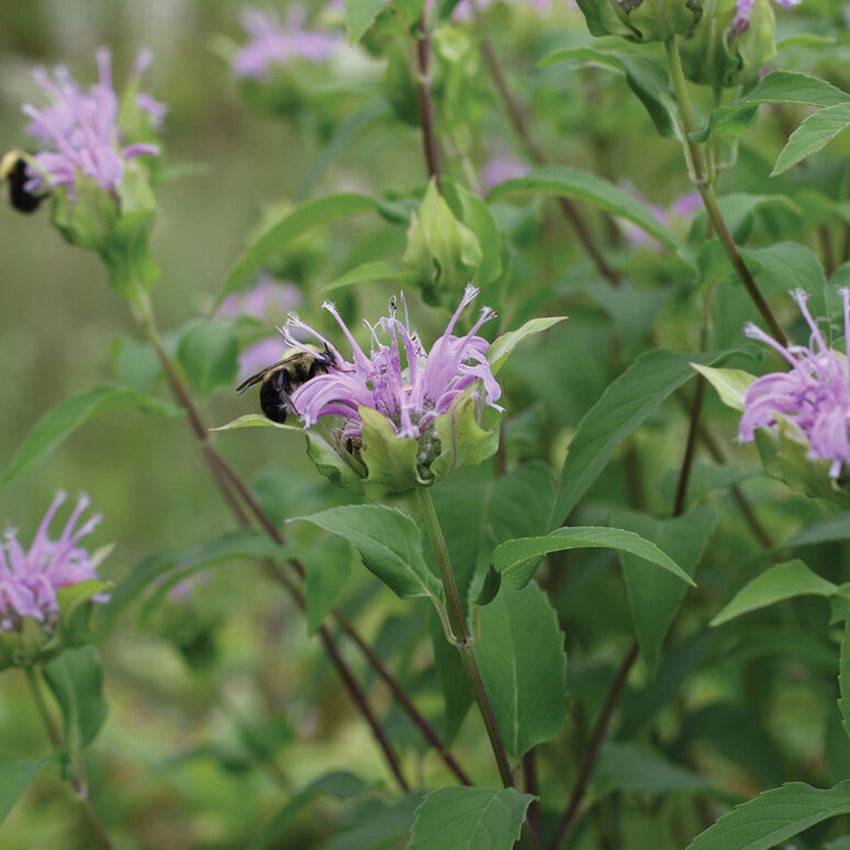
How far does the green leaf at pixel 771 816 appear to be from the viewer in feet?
1.77

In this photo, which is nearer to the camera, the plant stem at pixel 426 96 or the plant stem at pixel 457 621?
the plant stem at pixel 457 621

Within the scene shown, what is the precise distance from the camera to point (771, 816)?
1.82 feet

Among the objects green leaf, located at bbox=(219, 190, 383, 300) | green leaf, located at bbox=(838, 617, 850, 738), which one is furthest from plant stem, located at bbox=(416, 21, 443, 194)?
green leaf, located at bbox=(838, 617, 850, 738)

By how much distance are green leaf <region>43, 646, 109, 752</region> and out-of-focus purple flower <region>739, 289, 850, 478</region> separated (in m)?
0.61

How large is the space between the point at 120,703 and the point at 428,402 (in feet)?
5.30

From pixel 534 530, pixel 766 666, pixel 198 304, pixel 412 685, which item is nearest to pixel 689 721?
pixel 766 666

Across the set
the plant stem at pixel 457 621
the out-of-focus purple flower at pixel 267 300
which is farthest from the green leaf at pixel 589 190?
the out-of-focus purple flower at pixel 267 300

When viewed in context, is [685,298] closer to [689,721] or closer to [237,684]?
[689,721]

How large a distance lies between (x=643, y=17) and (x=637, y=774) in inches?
24.1

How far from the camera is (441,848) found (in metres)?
0.57

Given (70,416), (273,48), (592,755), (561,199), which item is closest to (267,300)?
(273,48)

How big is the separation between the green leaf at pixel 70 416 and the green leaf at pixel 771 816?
552 mm

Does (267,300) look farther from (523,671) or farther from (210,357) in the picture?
(523,671)

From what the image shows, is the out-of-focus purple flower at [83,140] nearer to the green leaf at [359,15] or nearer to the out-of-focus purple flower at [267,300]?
the green leaf at [359,15]
